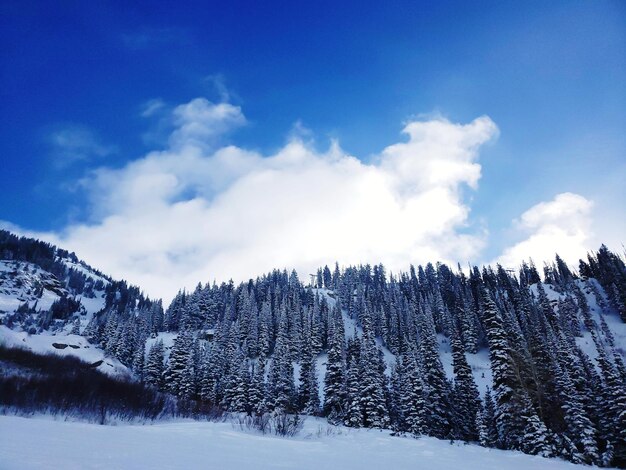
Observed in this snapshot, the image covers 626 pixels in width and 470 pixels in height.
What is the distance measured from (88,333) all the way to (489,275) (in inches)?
5004

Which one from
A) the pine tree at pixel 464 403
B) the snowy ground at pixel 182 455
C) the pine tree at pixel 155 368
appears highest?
the pine tree at pixel 155 368

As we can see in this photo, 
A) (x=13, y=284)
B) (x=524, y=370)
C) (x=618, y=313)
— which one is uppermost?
(x=13, y=284)

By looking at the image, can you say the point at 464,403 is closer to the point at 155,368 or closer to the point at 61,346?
the point at 155,368

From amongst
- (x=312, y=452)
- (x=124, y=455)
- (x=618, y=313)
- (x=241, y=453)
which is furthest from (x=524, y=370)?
(x=618, y=313)

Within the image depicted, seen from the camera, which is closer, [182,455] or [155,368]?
[182,455]

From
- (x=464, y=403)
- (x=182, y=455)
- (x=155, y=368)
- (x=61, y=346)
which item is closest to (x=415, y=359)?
(x=464, y=403)

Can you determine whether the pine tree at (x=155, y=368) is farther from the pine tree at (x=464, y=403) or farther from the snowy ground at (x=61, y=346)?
the pine tree at (x=464, y=403)

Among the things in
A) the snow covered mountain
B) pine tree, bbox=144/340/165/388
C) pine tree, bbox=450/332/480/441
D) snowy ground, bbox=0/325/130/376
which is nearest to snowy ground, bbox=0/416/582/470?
the snow covered mountain

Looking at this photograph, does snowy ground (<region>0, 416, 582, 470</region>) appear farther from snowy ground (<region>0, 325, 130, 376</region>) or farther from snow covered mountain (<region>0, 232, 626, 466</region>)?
snowy ground (<region>0, 325, 130, 376</region>)

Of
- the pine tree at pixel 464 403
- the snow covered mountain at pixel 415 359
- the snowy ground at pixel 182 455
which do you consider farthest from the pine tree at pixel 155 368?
the snowy ground at pixel 182 455

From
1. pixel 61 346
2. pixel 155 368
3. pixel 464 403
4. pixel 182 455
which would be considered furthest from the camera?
pixel 61 346

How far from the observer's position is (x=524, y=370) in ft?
97.6

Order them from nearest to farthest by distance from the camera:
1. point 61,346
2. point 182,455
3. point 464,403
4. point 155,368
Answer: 1. point 182,455
2. point 464,403
3. point 155,368
4. point 61,346

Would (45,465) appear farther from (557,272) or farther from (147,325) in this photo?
(557,272)
